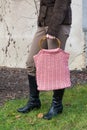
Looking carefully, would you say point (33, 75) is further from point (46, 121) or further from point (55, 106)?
point (46, 121)

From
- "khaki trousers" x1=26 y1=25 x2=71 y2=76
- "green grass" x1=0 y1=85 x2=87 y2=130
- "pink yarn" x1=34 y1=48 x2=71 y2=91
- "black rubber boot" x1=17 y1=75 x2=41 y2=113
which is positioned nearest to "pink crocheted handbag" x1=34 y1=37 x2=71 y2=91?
"pink yarn" x1=34 y1=48 x2=71 y2=91

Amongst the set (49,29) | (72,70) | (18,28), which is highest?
(49,29)

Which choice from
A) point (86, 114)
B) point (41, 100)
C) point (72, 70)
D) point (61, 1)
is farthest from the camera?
point (72, 70)

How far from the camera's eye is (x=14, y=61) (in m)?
8.13

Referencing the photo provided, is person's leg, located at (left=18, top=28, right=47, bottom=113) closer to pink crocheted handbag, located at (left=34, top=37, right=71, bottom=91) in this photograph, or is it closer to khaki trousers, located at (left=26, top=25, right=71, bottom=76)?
khaki trousers, located at (left=26, top=25, right=71, bottom=76)

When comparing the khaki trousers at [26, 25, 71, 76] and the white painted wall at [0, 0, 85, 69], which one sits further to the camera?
the white painted wall at [0, 0, 85, 69]

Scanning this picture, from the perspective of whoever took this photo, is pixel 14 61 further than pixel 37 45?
Yes

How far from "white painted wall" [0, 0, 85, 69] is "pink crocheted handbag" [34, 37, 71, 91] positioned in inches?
103

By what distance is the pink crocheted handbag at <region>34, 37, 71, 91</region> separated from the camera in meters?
4.98

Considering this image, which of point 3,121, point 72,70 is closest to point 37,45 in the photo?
point 3,121

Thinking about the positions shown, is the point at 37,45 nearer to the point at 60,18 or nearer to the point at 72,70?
the point at 60,18

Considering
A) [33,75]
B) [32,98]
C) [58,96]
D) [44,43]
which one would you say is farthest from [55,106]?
[44,43]

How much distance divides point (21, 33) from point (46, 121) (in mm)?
3064

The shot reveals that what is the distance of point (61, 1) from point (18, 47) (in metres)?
3.25
